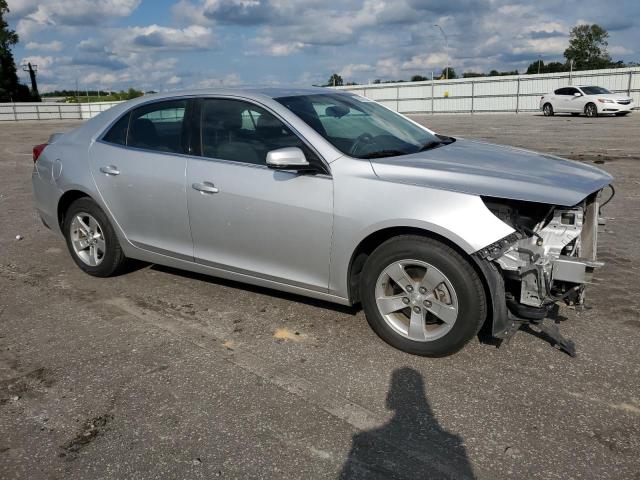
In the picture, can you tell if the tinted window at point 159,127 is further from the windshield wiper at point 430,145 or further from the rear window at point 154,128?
the windshield wiper at point 430,145

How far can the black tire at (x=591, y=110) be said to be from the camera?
27.3 m

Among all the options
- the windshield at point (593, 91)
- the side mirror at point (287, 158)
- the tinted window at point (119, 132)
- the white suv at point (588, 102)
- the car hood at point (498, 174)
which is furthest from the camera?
the windshield at point (593, 91)

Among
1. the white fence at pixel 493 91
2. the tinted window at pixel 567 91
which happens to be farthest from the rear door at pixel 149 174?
the white fence at pixel 493 91

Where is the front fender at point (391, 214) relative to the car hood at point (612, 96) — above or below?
below

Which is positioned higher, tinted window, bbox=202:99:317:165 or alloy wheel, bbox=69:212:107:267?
tinted window, bbox=202:99:317:165

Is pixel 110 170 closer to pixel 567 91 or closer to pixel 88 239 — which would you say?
pixel 88 239

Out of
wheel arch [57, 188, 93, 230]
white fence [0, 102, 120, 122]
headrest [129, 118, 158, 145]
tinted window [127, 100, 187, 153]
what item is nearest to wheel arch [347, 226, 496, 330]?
tinted window [127, 100, 187, 153]

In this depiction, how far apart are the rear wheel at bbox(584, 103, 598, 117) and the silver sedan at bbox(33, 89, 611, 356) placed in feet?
85.1

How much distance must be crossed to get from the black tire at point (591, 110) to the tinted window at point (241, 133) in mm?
27160

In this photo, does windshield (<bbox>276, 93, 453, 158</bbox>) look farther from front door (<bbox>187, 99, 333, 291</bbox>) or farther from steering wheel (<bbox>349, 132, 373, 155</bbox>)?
front door (<bbox>187, 99, 333, 291</bbox>)

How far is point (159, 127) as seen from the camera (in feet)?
15.6

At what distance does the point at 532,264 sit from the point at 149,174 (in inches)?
117

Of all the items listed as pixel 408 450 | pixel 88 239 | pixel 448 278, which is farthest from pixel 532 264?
pixel 88 239

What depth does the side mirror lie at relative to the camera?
3715 millimetres
